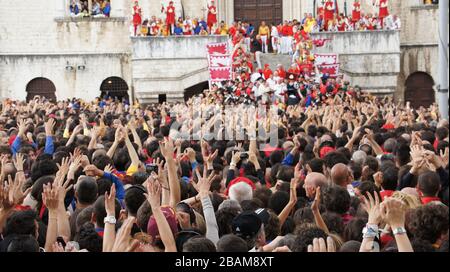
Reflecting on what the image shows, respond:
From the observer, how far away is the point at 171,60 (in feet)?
122

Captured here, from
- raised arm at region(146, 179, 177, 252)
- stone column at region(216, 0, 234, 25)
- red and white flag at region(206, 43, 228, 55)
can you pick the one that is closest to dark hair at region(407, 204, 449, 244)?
raised arm at region(146, 179, 177, 252)

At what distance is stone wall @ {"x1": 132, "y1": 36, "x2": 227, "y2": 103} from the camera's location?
36.9m

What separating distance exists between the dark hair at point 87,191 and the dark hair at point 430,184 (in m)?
3.17

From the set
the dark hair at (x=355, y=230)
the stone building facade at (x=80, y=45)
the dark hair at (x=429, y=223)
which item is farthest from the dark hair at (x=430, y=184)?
the stone building facade at (x=80, y=45)

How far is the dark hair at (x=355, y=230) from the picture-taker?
6.59 m

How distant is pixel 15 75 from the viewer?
4003 cm

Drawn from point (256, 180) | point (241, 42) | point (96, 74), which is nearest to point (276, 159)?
point (256, 180)

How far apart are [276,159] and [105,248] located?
6338mm

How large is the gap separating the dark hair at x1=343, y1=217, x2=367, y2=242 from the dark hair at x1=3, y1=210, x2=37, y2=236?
258cm

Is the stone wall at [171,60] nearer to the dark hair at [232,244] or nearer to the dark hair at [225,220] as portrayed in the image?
the dark hair at [225,220]

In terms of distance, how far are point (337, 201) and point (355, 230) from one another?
0.85 metres

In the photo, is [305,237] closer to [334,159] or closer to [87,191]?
[87,191]

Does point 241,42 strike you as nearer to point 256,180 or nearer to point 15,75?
point 15,75

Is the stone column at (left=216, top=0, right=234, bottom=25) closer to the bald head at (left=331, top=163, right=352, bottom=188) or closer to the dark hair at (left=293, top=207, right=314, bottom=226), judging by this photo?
the bald head at (left=331, top=163, right=352, bottom=188)
